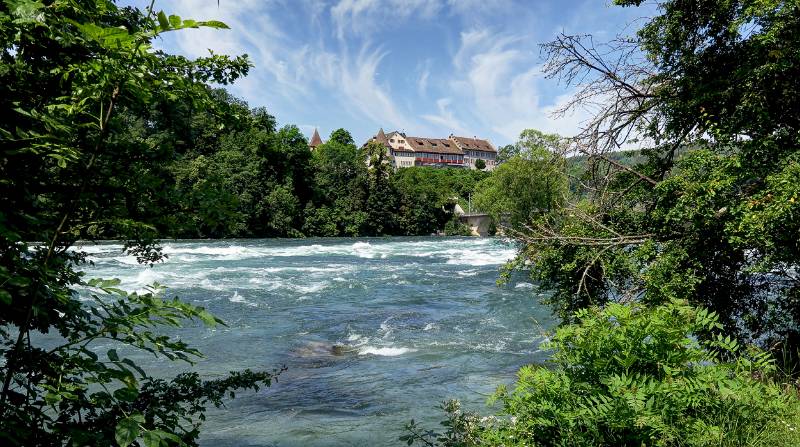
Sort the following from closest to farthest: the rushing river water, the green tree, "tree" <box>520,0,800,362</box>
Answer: "tree" <box>520,0,800,362</box> → the rushing river water → the green tree

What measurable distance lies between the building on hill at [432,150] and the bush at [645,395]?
10187cm

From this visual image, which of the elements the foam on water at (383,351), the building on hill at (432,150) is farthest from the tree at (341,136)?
the foam on water at (383,351)

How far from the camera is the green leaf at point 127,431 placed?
164 centimetres

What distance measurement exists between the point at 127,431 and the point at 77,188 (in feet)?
2.90

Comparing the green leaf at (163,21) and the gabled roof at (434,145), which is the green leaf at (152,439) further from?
the gabled roof at (434,145)

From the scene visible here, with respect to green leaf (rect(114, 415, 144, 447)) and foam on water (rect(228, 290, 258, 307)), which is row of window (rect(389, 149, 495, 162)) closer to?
foam on water (rect(228, 290, 258, 307))

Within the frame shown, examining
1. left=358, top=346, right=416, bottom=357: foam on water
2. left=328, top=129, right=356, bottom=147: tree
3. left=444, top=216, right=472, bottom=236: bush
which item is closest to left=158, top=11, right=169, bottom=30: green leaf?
left=358, top=346, right=416, bottom=357: foam on water

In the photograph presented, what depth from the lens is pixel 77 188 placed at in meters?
1.93

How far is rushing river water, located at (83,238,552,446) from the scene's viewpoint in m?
7.72

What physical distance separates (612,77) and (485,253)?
91.6ft

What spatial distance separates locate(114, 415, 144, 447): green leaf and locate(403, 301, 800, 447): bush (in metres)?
2.51

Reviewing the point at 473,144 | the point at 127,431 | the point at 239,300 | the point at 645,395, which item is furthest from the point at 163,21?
the point at 473,144

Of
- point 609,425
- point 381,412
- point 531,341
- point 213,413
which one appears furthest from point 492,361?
point 609,425

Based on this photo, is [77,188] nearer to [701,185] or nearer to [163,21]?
[163,21]
